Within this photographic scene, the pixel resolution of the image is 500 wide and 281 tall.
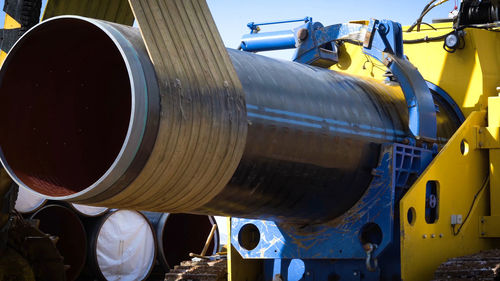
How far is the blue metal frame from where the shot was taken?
5.58 m

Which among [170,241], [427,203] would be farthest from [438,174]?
[170,241]

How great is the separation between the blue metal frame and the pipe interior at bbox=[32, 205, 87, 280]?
646 cm

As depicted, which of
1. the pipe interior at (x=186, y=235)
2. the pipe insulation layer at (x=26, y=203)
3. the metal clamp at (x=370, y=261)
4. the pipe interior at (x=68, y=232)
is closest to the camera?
the metal clamp at (x=370, y=261)

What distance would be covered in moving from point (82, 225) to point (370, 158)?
730 cm

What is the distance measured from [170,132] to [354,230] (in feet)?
6.47

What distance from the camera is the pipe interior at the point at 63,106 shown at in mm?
4469

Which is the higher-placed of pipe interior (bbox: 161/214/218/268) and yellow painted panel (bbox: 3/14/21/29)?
yellow painted panel (bbox: 3/14/21/29)

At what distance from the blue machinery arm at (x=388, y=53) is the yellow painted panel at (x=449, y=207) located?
9.8 inches

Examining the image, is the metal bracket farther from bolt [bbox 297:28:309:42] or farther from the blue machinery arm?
bolt [bbox 297:28:309:42]

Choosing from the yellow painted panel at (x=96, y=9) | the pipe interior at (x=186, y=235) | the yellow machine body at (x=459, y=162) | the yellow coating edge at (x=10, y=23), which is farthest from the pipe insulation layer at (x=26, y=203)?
the yellow painted panel at (x=96, y=9)

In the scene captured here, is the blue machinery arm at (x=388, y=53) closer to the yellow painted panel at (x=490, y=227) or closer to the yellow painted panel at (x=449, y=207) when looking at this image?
the yellow painted panel at (x=449, y=207)

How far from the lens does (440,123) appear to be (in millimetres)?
6680

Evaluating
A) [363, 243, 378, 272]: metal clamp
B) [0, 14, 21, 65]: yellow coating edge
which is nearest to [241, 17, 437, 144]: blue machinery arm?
[363, 243, 378, 272]: metal clamp

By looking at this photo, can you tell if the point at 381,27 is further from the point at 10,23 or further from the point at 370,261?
the point at 10,23
